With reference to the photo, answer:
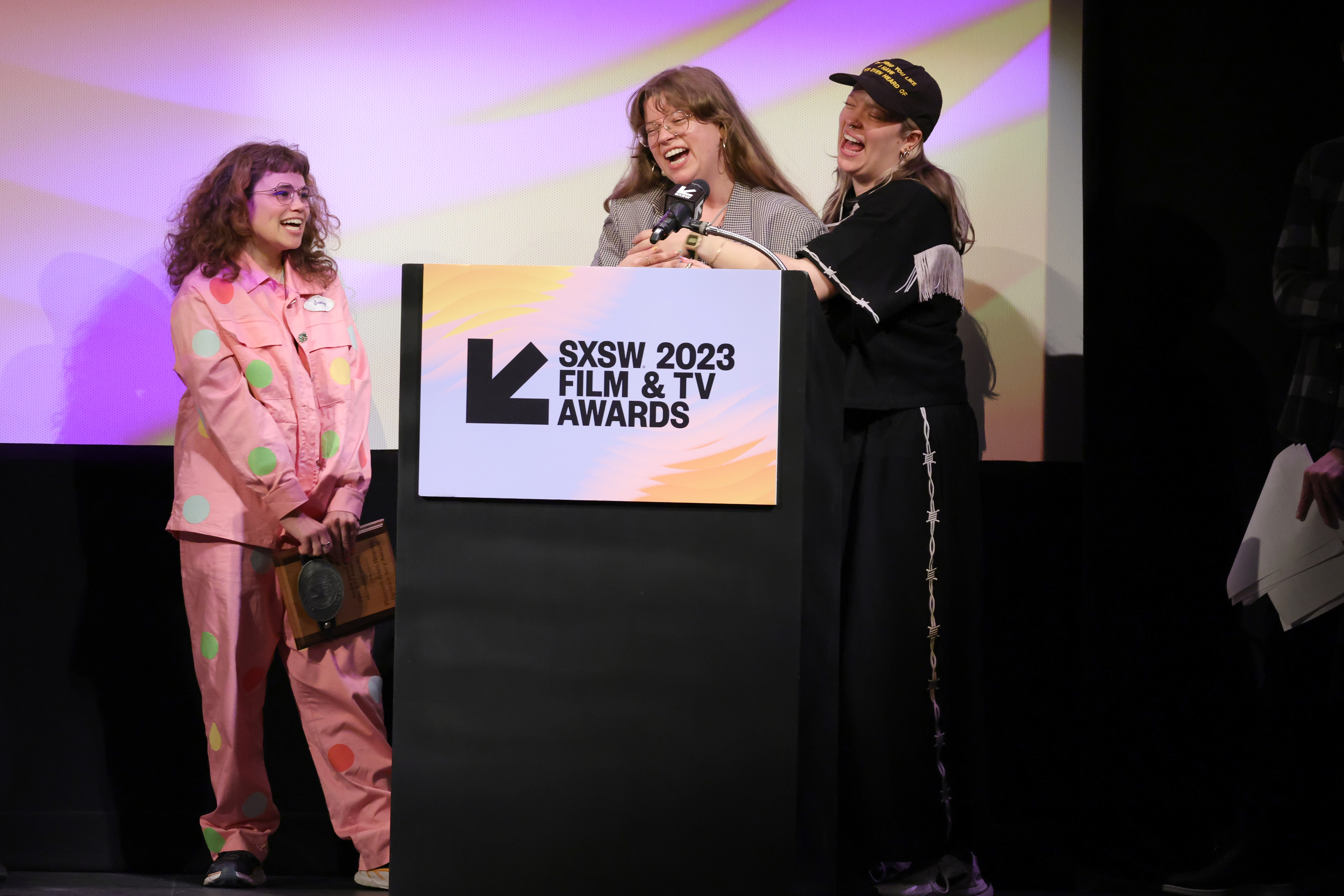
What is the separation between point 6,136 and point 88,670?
149 centimetres

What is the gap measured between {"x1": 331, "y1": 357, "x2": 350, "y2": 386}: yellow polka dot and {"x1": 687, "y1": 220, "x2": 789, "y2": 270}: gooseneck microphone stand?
1.21m

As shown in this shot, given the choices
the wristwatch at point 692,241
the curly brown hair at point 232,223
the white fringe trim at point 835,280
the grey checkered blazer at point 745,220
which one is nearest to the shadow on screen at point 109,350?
the curly brown hair at point 232,223

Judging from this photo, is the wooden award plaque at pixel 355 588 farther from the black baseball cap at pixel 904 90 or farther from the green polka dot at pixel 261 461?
the black baseball cap at pixel 904 90

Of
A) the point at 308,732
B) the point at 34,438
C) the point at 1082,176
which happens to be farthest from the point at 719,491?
the point at 34,438

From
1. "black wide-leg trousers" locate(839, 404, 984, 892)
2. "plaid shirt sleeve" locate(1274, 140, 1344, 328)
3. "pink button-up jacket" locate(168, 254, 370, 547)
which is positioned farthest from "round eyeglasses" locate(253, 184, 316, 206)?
"plaid shirt sleeve" locate(1274, 140, 1344, 328)

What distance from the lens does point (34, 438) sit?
11.2 feet

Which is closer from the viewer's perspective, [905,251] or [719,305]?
[719,305]

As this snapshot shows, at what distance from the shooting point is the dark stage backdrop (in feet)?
10.4

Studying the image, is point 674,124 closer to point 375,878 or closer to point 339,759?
point 339,759

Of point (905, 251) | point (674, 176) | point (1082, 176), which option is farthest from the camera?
point (1082, 176)

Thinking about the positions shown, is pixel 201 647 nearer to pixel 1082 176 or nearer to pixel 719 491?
pixel 719 491

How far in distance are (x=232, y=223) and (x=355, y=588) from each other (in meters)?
0.96

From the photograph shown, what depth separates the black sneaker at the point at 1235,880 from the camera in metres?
3.00

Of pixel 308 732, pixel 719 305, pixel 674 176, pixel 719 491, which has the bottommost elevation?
pixel 308 732
